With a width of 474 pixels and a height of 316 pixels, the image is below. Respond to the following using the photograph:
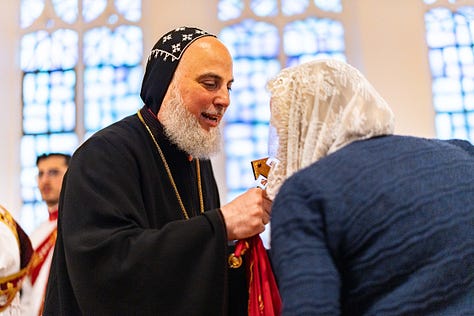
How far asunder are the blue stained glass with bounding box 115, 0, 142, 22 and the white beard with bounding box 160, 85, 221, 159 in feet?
19.1

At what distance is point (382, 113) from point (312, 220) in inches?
17.7

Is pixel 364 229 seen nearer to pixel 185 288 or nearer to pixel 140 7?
pixel 185 288

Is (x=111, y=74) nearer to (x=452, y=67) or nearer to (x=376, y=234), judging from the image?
(x=452, y=67)

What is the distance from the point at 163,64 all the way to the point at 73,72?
19.0 feet

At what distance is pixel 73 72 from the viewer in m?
9.20

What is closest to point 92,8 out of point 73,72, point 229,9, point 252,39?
point 73,72

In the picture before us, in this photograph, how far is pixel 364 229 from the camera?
2.09m

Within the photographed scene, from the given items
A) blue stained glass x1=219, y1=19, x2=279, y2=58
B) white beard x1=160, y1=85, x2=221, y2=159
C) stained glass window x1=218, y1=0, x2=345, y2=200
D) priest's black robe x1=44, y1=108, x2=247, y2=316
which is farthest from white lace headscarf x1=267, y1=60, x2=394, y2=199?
blue stained glass x1=219, y1=19, x2=279, y2=58

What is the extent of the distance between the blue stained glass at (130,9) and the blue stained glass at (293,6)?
184 cm

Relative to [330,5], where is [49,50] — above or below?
below

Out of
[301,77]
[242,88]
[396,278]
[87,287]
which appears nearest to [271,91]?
[301,77]

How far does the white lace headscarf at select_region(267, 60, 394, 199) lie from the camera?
7.39 ft

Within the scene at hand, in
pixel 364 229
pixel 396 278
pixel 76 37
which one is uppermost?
pixel 76 37

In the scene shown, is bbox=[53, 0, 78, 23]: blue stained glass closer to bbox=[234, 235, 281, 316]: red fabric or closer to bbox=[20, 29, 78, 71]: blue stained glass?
bbox=[20, 29, 78, 71]: blue stained glass
